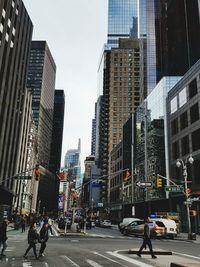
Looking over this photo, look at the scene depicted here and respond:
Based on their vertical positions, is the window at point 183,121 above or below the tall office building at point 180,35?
below

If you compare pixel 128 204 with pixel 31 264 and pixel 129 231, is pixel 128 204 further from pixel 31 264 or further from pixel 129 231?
pixel 31 264

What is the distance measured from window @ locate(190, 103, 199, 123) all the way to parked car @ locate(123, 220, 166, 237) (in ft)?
69.6

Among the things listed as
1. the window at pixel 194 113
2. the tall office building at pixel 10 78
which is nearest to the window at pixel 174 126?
the window at pixel 194 113

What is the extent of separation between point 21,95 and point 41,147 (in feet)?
418

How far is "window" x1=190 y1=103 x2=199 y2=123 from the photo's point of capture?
5128cm

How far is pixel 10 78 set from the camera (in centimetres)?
6006

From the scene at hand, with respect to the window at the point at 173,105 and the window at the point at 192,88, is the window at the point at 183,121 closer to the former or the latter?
the window at the point at 192,88

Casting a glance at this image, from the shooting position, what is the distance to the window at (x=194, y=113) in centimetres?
5128

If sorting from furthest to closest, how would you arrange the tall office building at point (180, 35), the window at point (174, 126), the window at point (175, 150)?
1. the tall office building at point (180, 35)
2. the window at point (174, 126)
3. the window at point (175, 150)

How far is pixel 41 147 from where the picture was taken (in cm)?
19625

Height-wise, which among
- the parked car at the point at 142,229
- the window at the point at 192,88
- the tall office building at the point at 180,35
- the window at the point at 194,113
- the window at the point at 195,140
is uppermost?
the tall office building at the point at 180,35

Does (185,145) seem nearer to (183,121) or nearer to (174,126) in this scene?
(183,121)

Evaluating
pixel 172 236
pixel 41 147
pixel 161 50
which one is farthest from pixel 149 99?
pixel 41 147

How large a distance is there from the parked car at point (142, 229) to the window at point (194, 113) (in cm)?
2121
